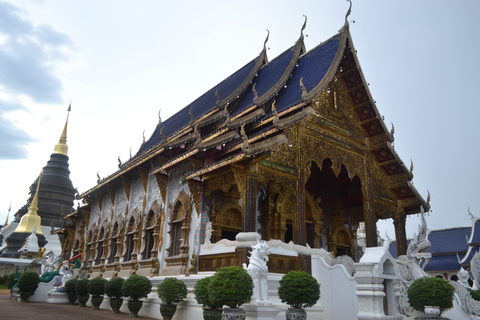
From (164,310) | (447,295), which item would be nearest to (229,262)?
(164,310)

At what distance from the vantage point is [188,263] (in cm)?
924

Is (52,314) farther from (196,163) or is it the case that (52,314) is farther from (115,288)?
(196,163)

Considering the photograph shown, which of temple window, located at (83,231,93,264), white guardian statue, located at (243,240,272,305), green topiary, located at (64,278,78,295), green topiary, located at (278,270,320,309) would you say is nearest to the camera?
green topiary, located at (278,270,320,309)

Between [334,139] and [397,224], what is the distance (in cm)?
380

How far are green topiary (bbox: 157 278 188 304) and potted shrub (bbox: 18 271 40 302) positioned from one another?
24.0 ft

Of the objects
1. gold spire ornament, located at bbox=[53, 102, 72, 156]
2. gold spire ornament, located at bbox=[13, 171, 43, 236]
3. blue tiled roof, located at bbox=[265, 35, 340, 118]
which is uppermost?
gold spire ornament, located at bbox=[53, 102, 72, 156]

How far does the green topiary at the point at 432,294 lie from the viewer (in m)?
5.64

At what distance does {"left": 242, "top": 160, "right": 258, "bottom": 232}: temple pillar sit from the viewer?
772 centimetres

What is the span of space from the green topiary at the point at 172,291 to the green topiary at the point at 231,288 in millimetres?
1829

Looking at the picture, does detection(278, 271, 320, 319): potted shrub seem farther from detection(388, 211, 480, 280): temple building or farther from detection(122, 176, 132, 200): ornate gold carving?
detection(388, 211, 480, 280): temple building

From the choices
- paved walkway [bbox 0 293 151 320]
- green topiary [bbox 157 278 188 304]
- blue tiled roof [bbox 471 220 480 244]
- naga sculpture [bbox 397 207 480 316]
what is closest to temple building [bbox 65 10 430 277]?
green topiary [bbox 157 278 188 304]

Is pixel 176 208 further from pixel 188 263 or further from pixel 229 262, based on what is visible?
pixel 229 262

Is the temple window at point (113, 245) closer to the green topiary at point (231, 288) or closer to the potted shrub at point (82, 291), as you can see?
the potted shrub at point (82, 291)

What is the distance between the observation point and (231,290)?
5.91 metres
